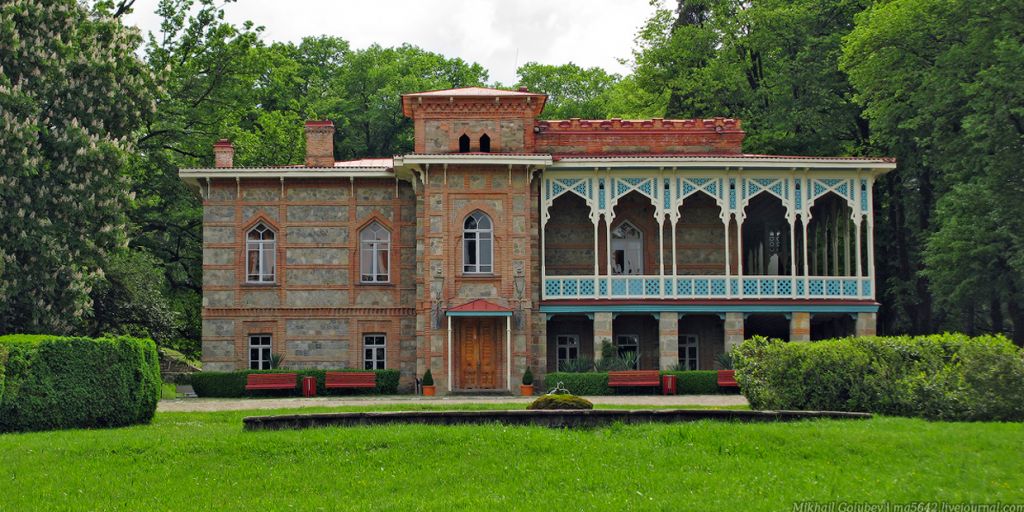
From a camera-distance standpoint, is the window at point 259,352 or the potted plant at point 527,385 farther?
the window at point 259,352

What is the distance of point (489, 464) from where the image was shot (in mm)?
16047

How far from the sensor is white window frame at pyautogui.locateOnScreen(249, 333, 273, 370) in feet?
113

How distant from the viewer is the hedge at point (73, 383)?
67.8ft

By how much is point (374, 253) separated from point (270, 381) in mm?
5147

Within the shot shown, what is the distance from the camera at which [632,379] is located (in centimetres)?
3166

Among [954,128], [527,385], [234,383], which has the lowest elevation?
[527,385]

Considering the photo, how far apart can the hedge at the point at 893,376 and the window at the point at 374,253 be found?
14.6 metres

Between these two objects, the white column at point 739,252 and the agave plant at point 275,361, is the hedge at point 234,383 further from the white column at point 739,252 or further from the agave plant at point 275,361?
the white column at point 739,252

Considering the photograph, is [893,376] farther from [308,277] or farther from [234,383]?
[308,277]

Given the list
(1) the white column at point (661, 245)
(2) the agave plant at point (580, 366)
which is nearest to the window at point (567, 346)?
(2) the agave plant at point (580, 366)

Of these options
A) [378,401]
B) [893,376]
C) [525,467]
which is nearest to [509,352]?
[378,401]

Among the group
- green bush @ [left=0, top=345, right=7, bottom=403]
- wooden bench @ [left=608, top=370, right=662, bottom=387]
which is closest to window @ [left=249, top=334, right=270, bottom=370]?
wooden bench @ [left=608, top=370, right=662, bottom=387]

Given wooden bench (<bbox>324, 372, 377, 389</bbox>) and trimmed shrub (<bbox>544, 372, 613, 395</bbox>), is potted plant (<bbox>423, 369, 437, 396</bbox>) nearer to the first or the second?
wooden bench (<bbox>324, 372, 377, 389</bbox>)

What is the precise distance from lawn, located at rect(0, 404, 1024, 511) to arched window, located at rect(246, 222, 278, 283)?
15.9m
